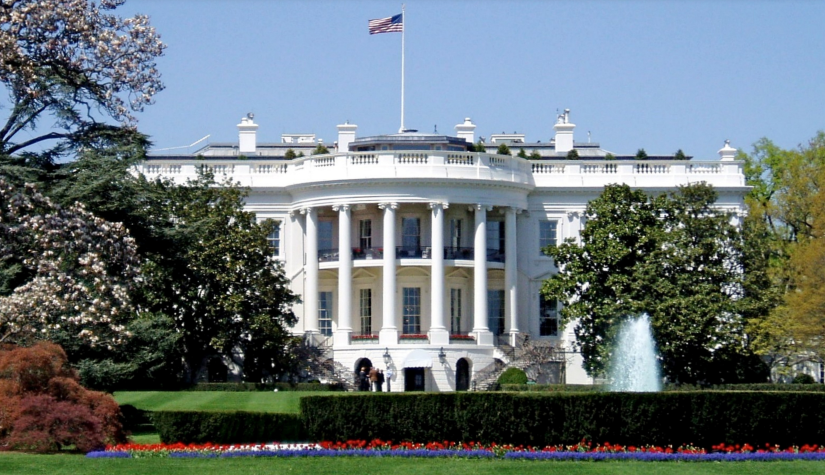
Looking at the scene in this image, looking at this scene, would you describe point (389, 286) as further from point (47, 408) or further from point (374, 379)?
point (47, 408)

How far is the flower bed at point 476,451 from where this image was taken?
27.9m

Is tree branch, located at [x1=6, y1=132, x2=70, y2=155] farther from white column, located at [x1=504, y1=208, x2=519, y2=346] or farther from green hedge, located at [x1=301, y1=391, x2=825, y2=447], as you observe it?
white column, located at [x1=504, y1=208, x2=519, y2=346]

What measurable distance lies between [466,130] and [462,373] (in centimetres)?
1629

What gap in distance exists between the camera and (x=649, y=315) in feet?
188

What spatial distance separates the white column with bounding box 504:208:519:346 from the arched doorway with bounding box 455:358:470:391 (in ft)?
9.40

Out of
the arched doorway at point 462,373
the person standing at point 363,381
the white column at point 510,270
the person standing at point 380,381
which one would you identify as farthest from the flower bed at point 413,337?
the white column at point 510,270

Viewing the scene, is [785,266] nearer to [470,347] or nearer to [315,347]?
[470,347]

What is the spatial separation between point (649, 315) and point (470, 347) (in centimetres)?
1021

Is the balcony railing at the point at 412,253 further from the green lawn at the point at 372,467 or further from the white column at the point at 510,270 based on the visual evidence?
the green lawn at the point at 372,467

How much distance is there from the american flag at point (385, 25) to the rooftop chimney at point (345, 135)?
7.93 meters

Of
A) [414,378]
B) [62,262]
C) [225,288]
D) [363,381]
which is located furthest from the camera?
[414,378]

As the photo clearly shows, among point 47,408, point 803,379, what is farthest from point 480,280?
point 47,408

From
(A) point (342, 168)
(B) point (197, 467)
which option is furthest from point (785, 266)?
(B) point (197, 467)

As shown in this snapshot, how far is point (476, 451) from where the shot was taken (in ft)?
92.6
